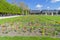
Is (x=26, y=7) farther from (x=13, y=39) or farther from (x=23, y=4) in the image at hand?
(x=13, y=39)

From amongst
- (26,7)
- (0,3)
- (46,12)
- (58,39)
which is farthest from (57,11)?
(58,39)

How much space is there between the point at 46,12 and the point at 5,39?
119 metres

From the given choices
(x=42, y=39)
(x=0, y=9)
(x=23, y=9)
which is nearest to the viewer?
(x=42, y=39)

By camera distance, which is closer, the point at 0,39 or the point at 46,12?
the point at 0,39

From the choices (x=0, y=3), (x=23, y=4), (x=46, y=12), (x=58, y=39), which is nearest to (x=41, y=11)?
(x=46, y=12)

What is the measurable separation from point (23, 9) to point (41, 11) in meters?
15.2

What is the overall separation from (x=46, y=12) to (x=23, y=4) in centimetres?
1838

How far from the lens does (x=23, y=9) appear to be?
122875 millimetres

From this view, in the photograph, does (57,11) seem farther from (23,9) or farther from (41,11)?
(23,9)

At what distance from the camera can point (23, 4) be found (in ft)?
415

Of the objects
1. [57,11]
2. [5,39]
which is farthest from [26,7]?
[5,39]

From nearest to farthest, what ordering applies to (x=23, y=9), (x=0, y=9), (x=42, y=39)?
1. (x=42, y=39)
2. (x=0, y=9)
3. (x=23, y=9)

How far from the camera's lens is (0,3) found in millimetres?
61906

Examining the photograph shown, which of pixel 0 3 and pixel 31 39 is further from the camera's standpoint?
pixel 0 3
